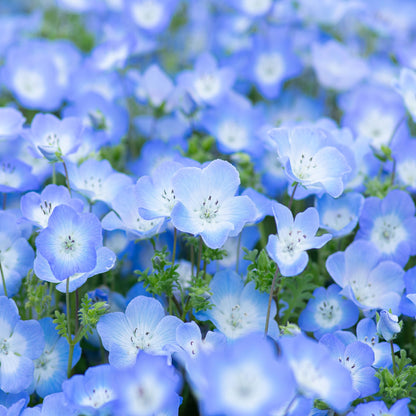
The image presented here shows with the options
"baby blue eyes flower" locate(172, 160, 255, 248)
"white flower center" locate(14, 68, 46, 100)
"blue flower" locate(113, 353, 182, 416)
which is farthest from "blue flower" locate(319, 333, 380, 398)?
"white flower center" locate(14, 68, 46, 100)

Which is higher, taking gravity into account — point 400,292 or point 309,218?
point 309,218

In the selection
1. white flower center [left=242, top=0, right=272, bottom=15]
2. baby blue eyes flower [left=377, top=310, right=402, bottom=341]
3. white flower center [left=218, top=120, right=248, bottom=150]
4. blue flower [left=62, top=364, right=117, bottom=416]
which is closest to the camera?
blue flower [left=62, top=364, right=117, bottom=416]

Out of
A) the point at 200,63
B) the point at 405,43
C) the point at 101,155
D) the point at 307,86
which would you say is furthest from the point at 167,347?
the point at 405,43

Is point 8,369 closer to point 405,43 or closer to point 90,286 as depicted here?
point 90,286

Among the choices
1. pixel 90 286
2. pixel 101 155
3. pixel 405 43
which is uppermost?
pixel 405 43

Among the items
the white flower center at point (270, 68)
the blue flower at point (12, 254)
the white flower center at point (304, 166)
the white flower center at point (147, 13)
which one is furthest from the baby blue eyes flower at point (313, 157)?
the white flower center at point (147, 13)

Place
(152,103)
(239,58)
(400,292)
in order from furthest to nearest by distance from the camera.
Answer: (239,58) → (152,103) → (400,292)

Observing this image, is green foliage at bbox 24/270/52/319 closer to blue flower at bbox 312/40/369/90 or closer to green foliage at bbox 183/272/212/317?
green foliage at bbox 183/272/212/317
